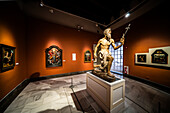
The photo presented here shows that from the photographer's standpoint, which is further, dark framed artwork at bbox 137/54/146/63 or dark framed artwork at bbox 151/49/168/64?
dark framed artwork at bbox 137/54/146/63

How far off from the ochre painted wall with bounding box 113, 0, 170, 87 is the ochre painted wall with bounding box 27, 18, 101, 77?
3.48 metres

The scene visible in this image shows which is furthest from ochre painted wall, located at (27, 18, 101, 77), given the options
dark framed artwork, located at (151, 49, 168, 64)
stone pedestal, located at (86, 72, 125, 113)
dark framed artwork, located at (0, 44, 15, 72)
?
dark framed artwork, located at (151, 49, 168, 64)

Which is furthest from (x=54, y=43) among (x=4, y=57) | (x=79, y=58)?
(x=4, y=57)

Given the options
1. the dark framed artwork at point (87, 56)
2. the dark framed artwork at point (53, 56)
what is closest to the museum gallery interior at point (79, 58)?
the dark framed artwork at point (53, 56)

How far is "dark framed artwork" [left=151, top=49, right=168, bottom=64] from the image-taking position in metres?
2.69

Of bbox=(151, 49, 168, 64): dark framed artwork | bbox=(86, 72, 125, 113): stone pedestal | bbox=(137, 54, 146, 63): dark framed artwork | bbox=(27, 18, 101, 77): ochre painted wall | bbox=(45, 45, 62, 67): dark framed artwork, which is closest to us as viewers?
bbox=(86, 72, 125, 113): stone pedestal

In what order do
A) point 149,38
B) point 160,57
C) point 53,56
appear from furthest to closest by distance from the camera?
1. point 53,56
2. point 149,38
3. point 160,57

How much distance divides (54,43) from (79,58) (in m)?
2.51

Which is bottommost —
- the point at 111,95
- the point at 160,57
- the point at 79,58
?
the point at 111,95

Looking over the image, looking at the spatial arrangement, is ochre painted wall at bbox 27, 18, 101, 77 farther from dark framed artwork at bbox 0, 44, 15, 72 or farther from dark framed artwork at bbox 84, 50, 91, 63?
dark framed artwork at bbox 0, 44, 15, 72

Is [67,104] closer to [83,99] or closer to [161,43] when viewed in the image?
[83,99]

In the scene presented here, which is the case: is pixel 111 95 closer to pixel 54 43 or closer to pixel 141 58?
pixel 141 58

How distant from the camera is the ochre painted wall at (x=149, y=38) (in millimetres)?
2726

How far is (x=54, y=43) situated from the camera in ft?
14.2
